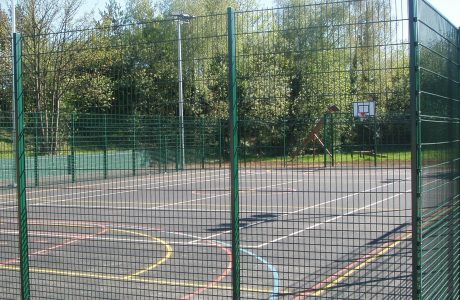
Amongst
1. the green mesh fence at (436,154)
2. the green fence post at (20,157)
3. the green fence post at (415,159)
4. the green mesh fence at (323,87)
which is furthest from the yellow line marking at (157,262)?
the green fence post at (415,159)

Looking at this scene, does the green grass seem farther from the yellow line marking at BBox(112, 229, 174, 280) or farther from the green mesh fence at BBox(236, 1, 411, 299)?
the yellow line marking at BBox(112, 229, 174, 280)

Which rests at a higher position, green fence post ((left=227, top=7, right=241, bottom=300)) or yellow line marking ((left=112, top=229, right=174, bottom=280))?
green fence post ((left=227, top=7, right=241, bottom=300))

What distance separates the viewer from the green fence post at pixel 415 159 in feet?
13.8

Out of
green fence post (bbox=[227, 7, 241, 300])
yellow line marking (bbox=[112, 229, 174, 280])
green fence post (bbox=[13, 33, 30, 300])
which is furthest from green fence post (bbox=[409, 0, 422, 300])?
green fence post (bbox=[13, 33, 30, 300])

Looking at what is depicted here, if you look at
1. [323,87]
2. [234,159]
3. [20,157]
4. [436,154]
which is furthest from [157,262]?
[436,154]

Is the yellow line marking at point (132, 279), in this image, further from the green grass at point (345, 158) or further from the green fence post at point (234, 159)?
the green grass at point (345, 158)

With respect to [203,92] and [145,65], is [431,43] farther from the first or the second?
[145,65]

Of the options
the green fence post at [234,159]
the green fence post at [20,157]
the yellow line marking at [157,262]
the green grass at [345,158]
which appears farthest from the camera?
the yellow line marking at [157,262]

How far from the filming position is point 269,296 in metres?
6.74

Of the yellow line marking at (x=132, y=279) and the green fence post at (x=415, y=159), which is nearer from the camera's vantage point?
the green fence post at (x=415, y=159)

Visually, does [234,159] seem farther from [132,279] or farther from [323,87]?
[132,279]

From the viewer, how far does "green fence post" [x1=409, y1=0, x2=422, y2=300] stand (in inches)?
166

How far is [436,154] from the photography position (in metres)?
4.76

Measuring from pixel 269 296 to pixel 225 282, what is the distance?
64 centimetres
